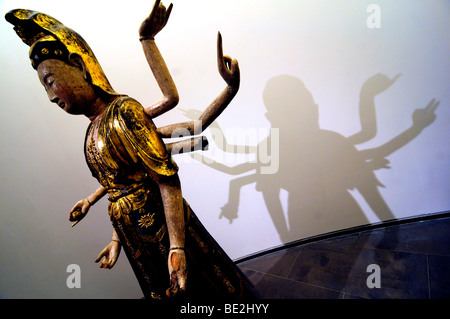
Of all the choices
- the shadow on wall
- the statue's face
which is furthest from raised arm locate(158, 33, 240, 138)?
the shadow on wall

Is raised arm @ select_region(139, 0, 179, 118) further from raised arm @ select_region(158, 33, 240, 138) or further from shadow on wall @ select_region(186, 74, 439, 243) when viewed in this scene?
shadow on wall @ select_region(186, 74, 439, 243)

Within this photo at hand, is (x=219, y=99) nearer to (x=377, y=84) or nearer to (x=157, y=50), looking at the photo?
(x=157, y=50)

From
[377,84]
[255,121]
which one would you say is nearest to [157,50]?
[255,121]

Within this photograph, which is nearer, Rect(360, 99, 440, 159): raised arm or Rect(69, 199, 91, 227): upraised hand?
Rect(69, 199, 91, 227): upraised hand

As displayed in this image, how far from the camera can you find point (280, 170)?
1.70 metres

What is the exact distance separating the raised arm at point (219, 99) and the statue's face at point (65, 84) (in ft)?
1.09

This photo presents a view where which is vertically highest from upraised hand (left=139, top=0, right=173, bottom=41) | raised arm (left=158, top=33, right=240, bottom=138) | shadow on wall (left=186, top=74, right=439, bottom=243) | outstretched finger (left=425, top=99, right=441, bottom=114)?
upraised hand (left=139, top=0, right=173, bottom=41)

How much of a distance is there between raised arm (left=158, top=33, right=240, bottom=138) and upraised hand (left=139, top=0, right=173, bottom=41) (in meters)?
0.23

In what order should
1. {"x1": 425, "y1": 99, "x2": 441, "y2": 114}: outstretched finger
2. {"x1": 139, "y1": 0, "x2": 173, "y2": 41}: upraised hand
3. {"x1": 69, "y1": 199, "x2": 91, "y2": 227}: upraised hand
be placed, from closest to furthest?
{"x1": 139, "y1": 0, "x2": 173, "y2": 41}: upraised hand → {"x1": 69, "y1": 199, "x2": 91, "y2": 227}: upraised hand → {"x1": 425, "y1": 99, "x2": 441, "y2": 114}: outstretched finger

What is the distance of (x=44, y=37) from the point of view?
0.71 m

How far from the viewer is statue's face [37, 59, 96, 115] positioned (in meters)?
0.72

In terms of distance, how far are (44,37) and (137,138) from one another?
504mm

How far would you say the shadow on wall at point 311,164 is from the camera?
1.57m

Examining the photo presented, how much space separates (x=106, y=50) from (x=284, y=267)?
2.35 metres
